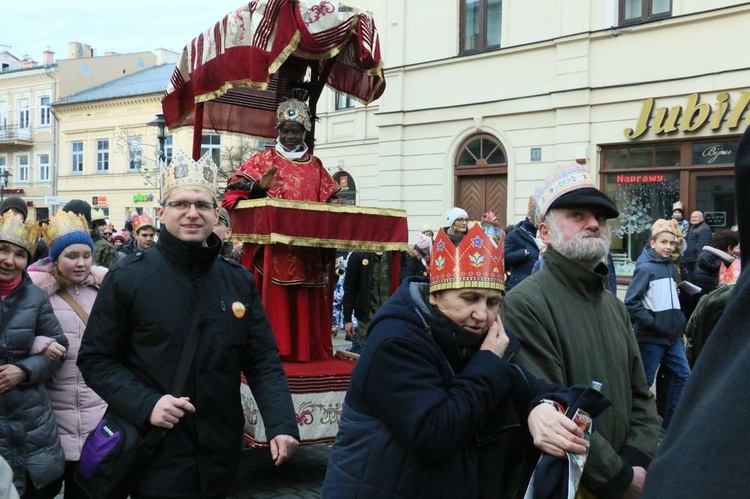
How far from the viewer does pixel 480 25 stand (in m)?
16.1

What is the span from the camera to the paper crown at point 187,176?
3.31m

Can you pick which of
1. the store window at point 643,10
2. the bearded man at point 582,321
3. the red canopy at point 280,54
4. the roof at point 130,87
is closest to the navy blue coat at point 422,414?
the bearded man at point 582,321

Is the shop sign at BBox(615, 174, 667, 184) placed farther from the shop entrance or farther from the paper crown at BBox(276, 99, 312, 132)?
the paper crown at BBox(276, 99, 312, 132)

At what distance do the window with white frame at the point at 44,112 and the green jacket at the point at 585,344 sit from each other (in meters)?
46.9

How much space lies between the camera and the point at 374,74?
21.6 ft

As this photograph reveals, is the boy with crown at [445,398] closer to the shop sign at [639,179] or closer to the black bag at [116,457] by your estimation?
the black bag at [116,457]

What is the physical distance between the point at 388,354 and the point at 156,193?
125 feet

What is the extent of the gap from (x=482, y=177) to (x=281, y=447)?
13841mm

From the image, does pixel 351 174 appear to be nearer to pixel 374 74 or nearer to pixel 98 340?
pixel 374 74

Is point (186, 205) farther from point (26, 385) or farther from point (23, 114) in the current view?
point (23, 114)

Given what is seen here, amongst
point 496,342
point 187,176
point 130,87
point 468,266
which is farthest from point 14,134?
point 496,342

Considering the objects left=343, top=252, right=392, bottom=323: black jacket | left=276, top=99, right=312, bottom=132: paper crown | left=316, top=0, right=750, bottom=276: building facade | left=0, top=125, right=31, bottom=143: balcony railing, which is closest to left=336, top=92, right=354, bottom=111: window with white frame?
left=316, top=0, right=750, bottom=276: building facade

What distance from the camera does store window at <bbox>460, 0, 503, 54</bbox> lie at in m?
15.9

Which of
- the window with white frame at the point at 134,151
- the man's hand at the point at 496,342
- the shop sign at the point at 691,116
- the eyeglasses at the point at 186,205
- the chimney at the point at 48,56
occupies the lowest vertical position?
the man's hand at the point at 496,342
